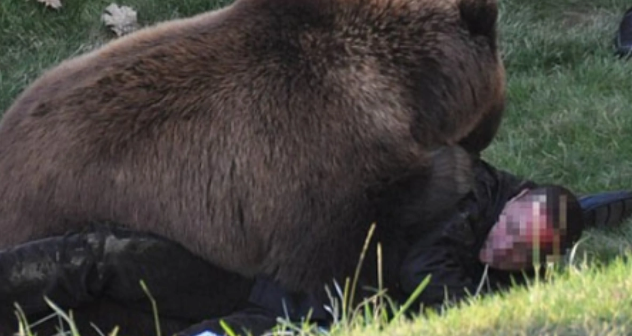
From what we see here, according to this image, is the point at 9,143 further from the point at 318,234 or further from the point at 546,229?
the point at 546,229

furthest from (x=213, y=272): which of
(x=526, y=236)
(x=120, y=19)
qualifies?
(x=120, y=19)

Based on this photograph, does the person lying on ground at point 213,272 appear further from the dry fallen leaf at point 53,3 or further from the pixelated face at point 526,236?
the dry fallen leaf at point 53,3

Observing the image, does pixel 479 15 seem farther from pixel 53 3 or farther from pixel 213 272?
pixel 53 3

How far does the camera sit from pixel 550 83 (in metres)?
8.34

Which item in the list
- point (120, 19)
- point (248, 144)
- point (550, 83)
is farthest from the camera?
point (120, 19)

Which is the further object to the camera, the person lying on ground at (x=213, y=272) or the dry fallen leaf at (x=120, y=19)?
the dry fallen leaf at (x=120, y=19)

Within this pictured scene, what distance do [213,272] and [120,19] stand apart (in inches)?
171

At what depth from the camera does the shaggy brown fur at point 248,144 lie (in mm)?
4945

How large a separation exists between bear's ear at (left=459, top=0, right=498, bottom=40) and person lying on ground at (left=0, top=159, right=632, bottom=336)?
23.9 inches

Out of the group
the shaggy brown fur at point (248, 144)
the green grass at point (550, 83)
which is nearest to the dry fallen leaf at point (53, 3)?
the green grass at point (550, 83)

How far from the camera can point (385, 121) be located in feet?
16.4

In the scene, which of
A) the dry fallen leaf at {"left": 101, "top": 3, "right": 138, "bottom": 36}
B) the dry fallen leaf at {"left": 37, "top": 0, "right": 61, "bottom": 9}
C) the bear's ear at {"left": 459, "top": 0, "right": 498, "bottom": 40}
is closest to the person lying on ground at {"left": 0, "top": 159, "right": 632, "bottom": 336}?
the bear's ear at {"left": 459, "top": 0, "right": 498, "bottom": 40}

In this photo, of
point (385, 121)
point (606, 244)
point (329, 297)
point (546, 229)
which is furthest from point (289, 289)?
point (606, 244)

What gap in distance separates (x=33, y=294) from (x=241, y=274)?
70 cm
